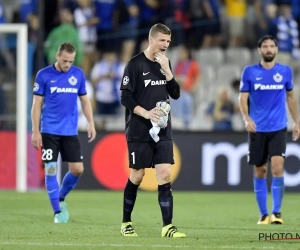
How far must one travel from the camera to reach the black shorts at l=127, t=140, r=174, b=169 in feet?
29.4

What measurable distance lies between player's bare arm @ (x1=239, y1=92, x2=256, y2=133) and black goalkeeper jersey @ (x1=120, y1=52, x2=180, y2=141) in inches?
93.4

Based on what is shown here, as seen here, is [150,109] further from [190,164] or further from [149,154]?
[190,164]

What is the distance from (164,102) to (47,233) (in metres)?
1.88

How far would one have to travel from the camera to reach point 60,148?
11320 mm

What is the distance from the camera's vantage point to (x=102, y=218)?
38.1 feet

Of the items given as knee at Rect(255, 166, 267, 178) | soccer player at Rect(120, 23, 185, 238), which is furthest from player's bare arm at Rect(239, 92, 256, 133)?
soccer player at Rect(120, 23, 185, 238)

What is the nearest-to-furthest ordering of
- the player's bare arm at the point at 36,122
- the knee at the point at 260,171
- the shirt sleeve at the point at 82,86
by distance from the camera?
the player's bare arm at the point at 36,122
the shirt sleeve at the point at 82,86
the knee at the point at 260,171

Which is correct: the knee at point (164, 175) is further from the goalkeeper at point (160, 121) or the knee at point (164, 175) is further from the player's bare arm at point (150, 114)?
the player's bare arm at point (150, 114)

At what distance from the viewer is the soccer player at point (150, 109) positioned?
8859mm

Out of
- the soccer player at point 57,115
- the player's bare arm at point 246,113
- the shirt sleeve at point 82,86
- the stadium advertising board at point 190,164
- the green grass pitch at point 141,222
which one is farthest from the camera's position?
the stadium advertising board at point 190,164

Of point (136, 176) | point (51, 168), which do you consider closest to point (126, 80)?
point (136, 176)

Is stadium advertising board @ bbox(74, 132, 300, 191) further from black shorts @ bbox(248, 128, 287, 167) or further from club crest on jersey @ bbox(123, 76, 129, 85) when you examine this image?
club crest on jersey @ bbox(123, 76, 129, 85)

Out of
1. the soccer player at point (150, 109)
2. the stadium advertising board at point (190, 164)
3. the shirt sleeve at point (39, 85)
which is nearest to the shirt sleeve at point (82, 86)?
the shirt sleeve at point (39, 85)

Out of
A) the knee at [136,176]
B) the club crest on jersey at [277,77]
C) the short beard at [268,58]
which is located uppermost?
the short beard at [268,58]
